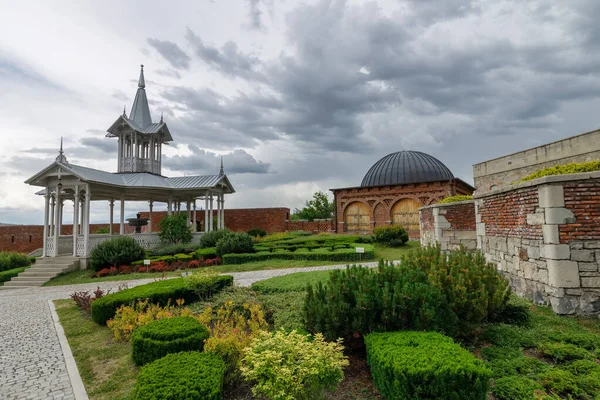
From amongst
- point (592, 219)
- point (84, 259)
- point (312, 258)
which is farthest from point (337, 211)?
point (592, 219)

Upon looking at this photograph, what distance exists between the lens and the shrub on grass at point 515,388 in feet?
10.8

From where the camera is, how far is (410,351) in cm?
336

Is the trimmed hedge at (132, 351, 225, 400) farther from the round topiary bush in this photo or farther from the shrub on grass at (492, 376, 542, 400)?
the shrub on grass at (492, 376, 542, 400)

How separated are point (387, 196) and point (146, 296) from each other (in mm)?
20677

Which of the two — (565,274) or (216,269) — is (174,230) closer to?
(216,269)

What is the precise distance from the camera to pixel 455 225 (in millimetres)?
12109

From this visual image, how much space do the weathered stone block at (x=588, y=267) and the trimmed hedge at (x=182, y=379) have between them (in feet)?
19.5

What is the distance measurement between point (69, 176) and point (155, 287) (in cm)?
1250

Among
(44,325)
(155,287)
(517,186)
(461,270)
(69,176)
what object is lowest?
(44,325)

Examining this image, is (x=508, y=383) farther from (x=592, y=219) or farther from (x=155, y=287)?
(x=155, y=287)

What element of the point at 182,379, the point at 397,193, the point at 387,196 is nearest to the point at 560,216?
the point at 182,379

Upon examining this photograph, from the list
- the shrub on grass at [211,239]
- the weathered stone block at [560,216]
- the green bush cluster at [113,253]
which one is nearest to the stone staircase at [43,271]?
the green bush cluster at [113,253]

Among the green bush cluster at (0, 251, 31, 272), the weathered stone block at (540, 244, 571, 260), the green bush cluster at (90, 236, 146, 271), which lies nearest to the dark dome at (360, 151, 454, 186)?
the green bush cluster at (90, 236, 146, 271)

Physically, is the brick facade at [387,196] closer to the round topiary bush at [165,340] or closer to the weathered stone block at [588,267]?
the weathered stone block at [588,267]
